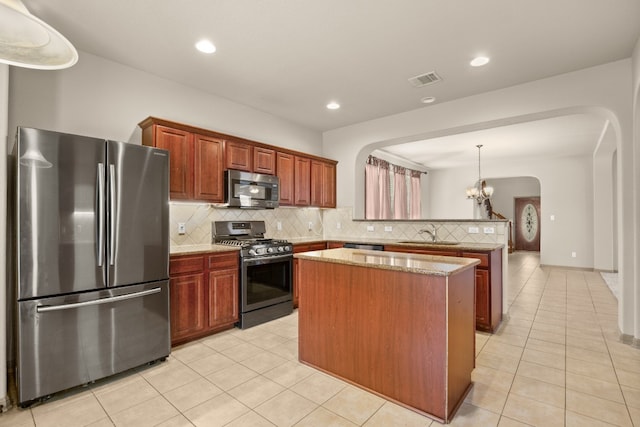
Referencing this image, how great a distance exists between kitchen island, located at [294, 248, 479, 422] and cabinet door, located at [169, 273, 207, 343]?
1.26 m

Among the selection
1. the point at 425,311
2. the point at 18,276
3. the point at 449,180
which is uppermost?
the point at 449,180

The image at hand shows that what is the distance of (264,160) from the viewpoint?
4.27 m

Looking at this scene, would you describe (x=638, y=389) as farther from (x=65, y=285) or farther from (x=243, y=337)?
(x=65, y=285)

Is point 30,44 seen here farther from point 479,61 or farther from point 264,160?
point 479,61

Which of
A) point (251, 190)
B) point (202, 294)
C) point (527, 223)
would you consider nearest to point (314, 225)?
point (251, 190)

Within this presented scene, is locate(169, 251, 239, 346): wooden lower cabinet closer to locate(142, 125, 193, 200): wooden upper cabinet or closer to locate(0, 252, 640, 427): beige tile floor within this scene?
locate(0, 252, 640, 427): beige tile floor

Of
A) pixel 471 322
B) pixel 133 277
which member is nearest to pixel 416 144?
pixel 471 322

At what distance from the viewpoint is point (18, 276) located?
2084 mm

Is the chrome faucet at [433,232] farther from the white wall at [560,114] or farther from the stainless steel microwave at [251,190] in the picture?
the stainless steel microwave at [251,190]

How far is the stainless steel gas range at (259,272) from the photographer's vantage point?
3621mm

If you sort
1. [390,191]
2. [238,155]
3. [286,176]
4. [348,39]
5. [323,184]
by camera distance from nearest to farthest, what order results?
[348,39] → [238,155] → [286,176] → [323,184] → [390,191]

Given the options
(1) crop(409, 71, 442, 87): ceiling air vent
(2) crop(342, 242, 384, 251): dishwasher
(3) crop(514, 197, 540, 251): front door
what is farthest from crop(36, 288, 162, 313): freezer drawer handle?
(3) crop(514, 197, 540, 251): front door

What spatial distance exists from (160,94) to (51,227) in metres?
1.96

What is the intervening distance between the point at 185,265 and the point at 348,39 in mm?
2604
